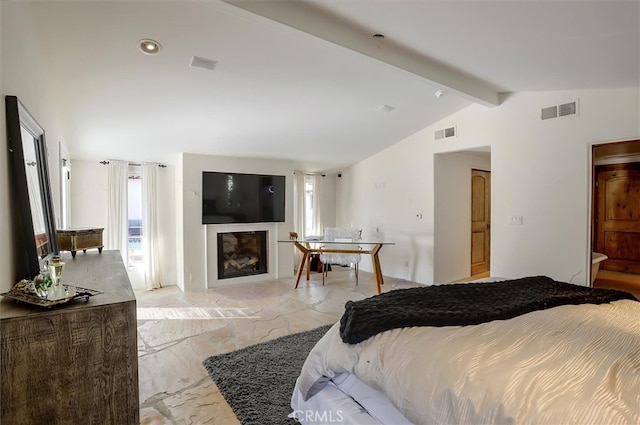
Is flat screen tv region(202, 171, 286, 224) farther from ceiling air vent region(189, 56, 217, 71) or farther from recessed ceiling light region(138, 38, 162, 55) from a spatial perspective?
recessed ceiling light region(138, 38, 162, 55)

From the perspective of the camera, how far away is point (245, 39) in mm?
2498

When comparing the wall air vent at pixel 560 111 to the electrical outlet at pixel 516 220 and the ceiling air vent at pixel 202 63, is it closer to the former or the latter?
the electrical outlet at pixel 516 220

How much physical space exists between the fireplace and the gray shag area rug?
259cm

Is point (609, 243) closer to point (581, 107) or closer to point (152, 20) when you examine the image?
point (581, 107)

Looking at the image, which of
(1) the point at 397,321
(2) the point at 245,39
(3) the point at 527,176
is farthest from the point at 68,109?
(3) the point at 527,176

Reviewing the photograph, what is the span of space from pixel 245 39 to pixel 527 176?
143 inches

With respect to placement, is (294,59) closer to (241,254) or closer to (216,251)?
(216,251)

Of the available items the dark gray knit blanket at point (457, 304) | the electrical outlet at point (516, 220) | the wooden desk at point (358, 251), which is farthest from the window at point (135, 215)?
the electrical outlet at point (516, 220)

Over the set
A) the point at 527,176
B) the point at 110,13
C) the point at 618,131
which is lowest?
the point at 527,176

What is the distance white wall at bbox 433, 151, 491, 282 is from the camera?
17.3 feet

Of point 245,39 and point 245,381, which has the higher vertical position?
point 245,39

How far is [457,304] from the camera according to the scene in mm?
1932

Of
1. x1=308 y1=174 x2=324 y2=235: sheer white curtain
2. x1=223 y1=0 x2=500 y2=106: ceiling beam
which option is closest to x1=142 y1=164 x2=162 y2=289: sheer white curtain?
x1=308 y1=174 x2=324 y2=235: sheer white curtain

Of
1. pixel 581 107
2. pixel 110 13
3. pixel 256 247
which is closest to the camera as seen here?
pixel 110 13
